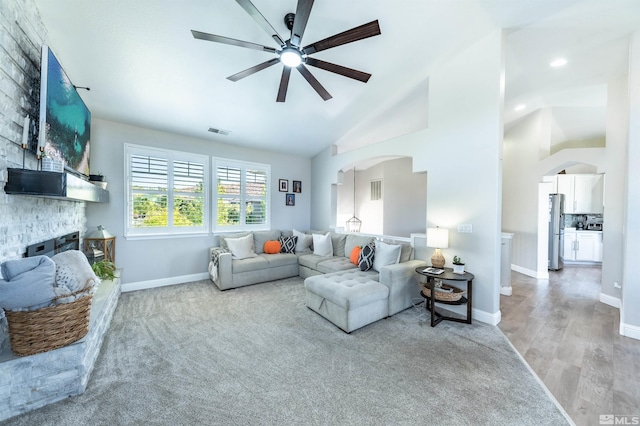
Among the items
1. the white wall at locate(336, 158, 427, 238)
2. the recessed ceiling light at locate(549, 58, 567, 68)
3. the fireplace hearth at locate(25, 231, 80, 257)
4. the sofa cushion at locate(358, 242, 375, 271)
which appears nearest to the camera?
the fireplace hearth at locate(25, 231, 80, 257)

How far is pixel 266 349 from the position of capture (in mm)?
2340

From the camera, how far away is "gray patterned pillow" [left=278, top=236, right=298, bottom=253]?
16.6 feet

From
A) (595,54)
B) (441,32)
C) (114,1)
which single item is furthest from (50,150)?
(595,54)

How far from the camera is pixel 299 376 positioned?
1.96 meters

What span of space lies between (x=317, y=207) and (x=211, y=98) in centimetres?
332

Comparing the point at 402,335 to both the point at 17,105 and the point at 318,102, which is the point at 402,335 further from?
the point at 17,105

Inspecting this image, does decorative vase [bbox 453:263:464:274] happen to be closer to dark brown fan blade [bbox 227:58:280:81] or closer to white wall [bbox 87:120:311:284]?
dark brown fan blade [bbox 227:58:280:81]

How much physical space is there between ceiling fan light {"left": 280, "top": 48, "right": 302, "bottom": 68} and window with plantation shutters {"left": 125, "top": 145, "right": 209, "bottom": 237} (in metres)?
3.09

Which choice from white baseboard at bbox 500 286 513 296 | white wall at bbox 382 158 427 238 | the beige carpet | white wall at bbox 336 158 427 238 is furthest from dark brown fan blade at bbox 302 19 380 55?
white wall at bbox 382 158 427 238

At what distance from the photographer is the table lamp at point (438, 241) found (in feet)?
10.3

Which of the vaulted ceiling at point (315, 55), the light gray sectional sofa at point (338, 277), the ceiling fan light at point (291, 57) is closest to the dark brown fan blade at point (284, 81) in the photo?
the ceiling fan light at point (291, 57)

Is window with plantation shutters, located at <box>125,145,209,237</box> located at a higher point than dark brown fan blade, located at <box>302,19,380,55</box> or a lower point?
lower

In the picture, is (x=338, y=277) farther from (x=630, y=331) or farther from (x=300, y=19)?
(x=630, y=331)

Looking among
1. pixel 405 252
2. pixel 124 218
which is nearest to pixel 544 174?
pixel 405 252
